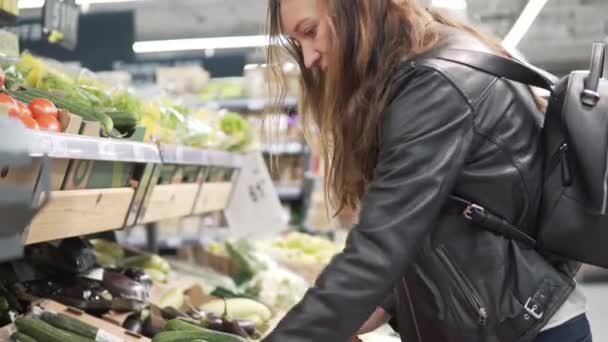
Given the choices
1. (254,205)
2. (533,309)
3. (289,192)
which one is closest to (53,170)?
(533,309)

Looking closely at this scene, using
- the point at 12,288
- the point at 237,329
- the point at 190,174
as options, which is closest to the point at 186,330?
the point at 237,329

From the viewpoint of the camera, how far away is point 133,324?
218cm

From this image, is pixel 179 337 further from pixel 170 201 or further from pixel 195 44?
pixel 195 44

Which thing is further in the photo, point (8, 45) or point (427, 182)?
point (8, 45)

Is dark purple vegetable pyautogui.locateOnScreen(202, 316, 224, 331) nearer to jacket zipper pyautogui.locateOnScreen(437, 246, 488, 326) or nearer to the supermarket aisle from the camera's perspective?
jacket zipper pyautogui.locateOnScreen(437, 246, 488, 326)

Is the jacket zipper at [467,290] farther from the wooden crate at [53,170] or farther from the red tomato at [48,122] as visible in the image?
the red tomato at [48,122]

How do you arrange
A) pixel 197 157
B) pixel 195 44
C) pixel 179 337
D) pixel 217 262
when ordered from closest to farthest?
pixel 179 337 < pixel 197 157 < pixel 217 262 < pixel 195 44

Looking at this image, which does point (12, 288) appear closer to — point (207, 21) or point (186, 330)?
point (186, 330)

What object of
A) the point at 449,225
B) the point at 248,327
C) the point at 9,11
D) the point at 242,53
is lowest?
the point at 242,53

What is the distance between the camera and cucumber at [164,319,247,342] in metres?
1.76

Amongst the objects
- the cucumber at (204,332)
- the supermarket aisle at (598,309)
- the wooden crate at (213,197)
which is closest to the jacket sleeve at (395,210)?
the cucumber at (204,332)

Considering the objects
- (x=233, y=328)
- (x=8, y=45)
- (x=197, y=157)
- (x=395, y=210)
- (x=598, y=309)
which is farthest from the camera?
(x=598, y=309)

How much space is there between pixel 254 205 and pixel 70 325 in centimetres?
212

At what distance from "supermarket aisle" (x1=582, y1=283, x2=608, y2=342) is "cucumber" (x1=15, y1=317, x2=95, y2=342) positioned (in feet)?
16.6
